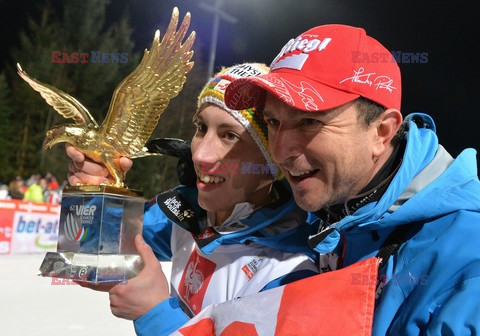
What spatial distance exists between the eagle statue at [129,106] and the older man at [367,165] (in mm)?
466

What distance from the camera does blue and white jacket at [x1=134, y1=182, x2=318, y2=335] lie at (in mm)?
1394

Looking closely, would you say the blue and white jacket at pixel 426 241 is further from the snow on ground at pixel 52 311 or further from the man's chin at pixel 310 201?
the snow on ground at pixel 52 311

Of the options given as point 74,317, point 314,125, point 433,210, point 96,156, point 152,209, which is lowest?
point 74,317

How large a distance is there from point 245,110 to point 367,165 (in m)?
0.46

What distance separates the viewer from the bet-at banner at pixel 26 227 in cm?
768

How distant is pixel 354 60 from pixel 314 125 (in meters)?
0.20

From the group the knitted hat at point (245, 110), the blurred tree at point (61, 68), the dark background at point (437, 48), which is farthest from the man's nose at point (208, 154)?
the blurred tree at point (61, 68)

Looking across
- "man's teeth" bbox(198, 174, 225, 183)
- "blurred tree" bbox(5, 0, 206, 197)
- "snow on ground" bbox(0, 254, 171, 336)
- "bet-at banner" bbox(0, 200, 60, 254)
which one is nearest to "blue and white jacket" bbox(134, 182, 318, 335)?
"man's teeth" bbox(198, 174, 225, 183)

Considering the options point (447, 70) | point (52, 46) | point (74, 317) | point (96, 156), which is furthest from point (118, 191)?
point (52, 46)

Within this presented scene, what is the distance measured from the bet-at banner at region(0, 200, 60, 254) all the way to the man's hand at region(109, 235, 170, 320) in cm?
709

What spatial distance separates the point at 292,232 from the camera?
4.92ft

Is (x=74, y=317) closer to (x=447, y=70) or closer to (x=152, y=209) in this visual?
(x=152, y=209)

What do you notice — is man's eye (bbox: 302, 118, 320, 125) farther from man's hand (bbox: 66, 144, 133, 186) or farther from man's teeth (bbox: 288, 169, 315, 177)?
man's hand (bbox: 66, 144, 133, 186)

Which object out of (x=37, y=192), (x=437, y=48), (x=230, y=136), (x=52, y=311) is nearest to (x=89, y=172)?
(x=230, y=136)
